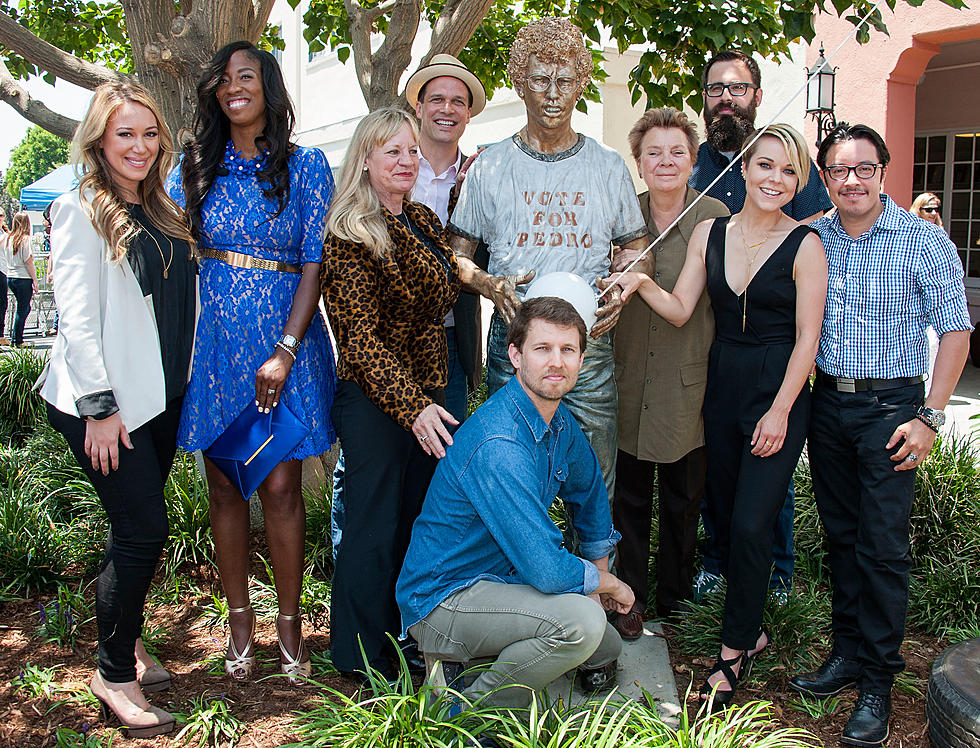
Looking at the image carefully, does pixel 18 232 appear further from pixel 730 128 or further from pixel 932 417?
pixel 932 417

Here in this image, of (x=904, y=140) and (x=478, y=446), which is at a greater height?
(x=904, y=140)

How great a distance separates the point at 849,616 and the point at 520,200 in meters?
1.99

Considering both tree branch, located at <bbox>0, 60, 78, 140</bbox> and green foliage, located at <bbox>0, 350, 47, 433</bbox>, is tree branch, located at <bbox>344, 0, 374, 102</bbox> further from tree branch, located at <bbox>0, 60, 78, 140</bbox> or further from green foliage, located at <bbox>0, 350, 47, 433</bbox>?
green foliage, located at <bbox>0, 350, 47, 433</bbox>

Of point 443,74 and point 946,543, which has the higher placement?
point 443,74

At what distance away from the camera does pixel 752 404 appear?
315 cm

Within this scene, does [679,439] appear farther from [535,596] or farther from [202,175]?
[202,175]

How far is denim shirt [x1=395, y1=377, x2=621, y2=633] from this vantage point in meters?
2.62

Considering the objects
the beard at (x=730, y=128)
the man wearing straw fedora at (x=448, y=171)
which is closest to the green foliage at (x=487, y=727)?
the man wearing straw fedora at (x=448, y=171)

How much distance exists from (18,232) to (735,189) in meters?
12.0

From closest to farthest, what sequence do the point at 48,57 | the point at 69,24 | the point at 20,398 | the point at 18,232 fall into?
the point at 48,57, the point at 20,398, the point at 69,24, the point at 18,232

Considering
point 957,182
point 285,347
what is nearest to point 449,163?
point 285,347

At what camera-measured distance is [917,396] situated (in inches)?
118

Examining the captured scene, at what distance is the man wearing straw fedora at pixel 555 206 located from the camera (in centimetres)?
331

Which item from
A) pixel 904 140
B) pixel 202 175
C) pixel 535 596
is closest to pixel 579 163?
pixel 202 175
